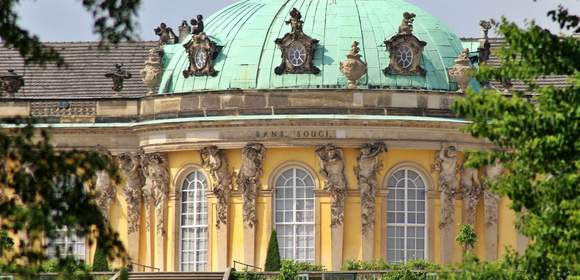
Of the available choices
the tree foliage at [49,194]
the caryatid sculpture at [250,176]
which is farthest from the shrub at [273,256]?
the tree foliage at [49,194]

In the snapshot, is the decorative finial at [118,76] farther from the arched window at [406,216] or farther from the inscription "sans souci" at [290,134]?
the arched window at [406,216]

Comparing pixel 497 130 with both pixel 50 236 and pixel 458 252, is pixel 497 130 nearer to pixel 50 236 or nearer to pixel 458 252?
pixel 50 236

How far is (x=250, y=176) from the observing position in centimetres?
7406

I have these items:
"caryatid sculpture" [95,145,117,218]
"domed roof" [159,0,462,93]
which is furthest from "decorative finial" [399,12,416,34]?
"caryatid sculpture" [95,145,117,218]

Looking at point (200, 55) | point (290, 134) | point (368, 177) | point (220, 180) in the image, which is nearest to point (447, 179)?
point (368, 177)

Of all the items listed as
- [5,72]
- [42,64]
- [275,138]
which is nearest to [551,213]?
[42,64]

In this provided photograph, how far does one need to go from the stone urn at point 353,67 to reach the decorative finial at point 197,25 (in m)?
5.11

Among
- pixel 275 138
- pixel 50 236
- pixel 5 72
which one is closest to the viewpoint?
pixel 50 236

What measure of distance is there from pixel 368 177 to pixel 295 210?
2539 millimetres

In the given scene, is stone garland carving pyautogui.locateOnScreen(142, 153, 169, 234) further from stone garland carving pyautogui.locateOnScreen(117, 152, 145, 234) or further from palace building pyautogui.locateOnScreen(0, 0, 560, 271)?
stone garland carving pyautogui.locateOnScreen(117, 152, 145, 234)

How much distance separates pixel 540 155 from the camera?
39.0 m

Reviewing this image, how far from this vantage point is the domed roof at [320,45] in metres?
74.6

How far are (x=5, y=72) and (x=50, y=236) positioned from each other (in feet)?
177

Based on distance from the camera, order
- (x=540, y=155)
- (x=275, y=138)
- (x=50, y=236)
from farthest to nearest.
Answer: (x=275, y=138), (x=540, y=155), (x=50, y=236)
